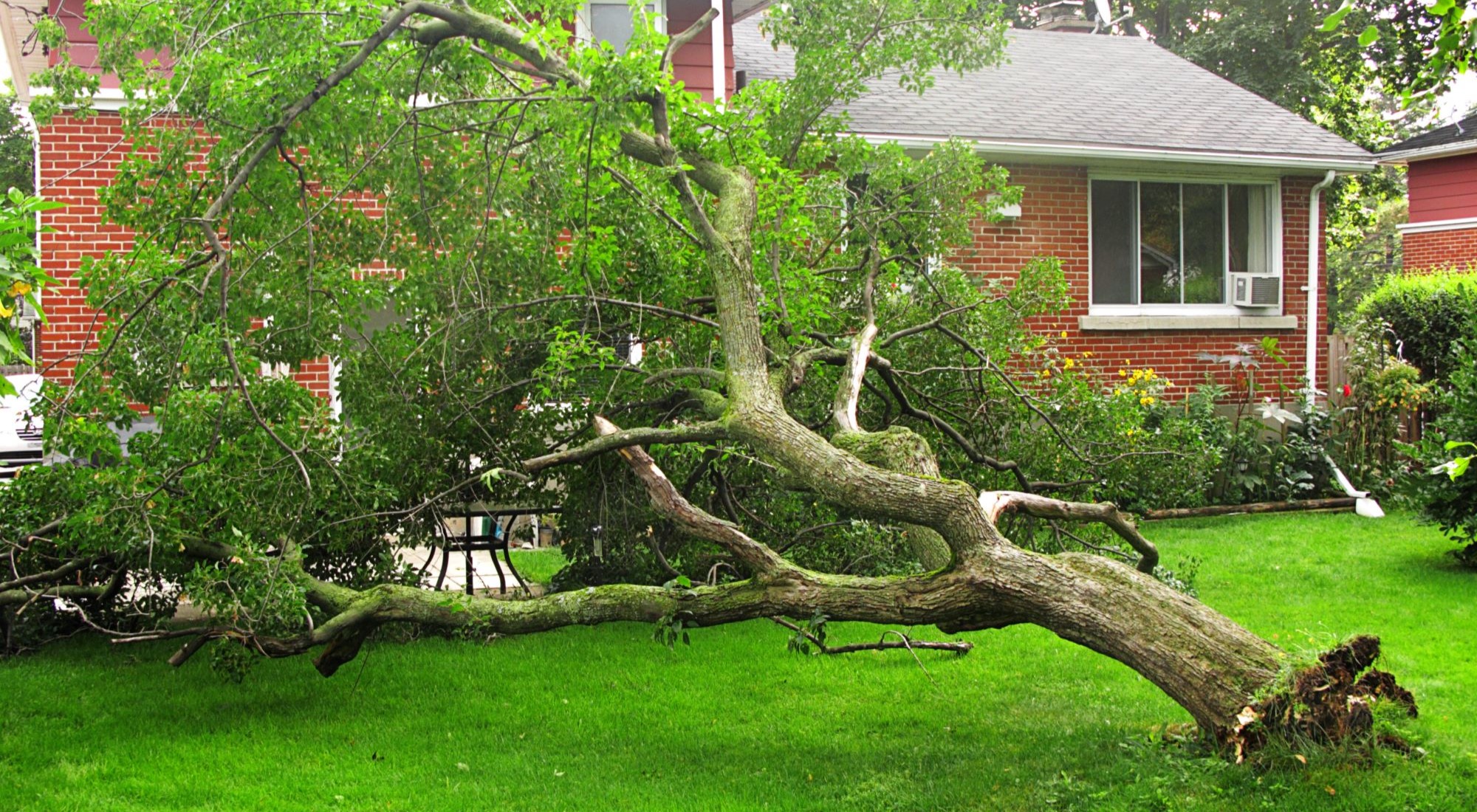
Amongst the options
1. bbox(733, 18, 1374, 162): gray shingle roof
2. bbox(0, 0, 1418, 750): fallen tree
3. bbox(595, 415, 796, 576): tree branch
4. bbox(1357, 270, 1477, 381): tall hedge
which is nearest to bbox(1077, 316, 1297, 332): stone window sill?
bbox(1357, 270, 1477, 381): tall hedge

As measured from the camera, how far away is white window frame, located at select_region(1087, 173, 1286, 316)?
14492 millimetres

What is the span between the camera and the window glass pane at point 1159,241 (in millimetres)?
14805

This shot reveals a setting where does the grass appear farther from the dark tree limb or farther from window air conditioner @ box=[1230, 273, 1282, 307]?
window air conditioner @ box=[1230, 273, 1282, 307]

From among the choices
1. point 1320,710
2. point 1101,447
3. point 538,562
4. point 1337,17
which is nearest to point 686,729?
point 1320,710

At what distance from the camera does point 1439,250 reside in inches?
861

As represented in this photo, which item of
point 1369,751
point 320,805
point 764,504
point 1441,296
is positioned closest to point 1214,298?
point 1441,296

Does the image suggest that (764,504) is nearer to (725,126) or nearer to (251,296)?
(725,126)

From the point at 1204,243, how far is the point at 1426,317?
9.78 ft

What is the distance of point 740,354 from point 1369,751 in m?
3.30

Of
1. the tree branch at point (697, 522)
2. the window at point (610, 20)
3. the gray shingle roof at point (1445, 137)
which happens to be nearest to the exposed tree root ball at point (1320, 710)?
the tree branch at point (697, 522)

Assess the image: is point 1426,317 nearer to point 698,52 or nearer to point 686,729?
point 698,52

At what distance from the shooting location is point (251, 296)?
7090 mm

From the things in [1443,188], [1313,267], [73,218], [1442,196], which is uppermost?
[1443,188]

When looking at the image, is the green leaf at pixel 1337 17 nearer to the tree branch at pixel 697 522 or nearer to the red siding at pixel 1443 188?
the tree branch at pixel 697 522
